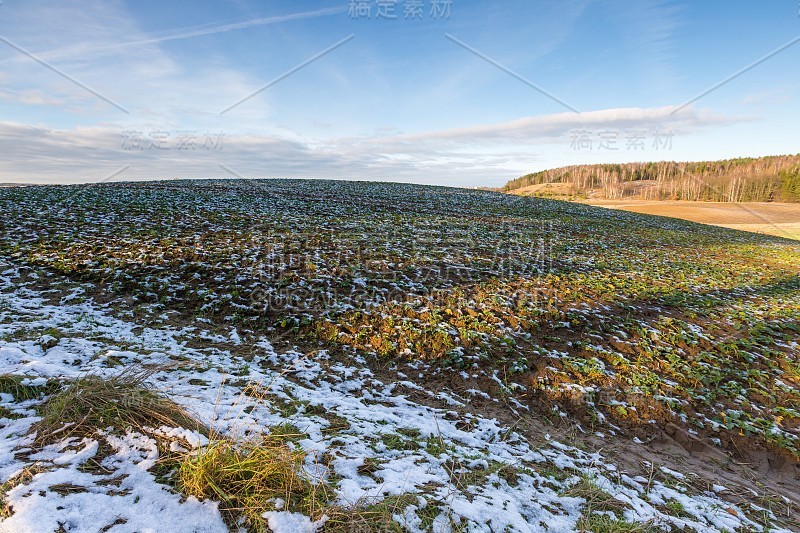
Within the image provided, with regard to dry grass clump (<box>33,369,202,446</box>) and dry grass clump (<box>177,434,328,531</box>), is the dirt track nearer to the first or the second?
dry grass clump (<box>177,434,328,531</box>)

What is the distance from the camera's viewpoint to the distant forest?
88.1m

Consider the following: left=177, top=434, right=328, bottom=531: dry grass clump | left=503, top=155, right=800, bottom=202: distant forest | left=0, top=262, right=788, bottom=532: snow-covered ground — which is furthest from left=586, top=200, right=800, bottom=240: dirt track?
left=177, top=434, right=328, bottom=531: dry grass clump

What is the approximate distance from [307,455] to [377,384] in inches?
126

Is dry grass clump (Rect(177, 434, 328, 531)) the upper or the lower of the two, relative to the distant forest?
lower

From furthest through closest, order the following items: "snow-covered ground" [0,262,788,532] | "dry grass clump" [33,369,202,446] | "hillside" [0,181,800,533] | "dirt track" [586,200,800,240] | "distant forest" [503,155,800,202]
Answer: "distant forest" [503,155,800,202], "dirt track" [586,200,800,240], "dry grass clump" [33,369,202,446], "hillside" [0,181,800,533], "snow-covered ground" [0,262,788,532]

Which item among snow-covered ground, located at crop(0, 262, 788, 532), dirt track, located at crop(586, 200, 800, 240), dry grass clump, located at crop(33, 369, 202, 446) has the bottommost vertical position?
snow-covered ground, located at crop(0, 262, 788, 532)

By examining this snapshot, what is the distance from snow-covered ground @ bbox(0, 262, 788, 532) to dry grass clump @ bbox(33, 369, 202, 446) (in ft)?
0.46

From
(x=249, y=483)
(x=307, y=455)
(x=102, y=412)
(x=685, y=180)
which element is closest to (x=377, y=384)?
(x=307, y=455)

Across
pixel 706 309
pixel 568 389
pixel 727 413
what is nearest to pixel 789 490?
pixel 727 413

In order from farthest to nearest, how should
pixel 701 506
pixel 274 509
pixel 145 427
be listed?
pixel 701 506 → pixel 145 427 → pixel 274 509

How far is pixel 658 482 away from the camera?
5000mm

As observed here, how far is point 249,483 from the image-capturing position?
3.18 meters

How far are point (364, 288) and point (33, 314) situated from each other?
7765 millimetres

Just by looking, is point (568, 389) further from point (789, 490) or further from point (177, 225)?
point (177, 225)
